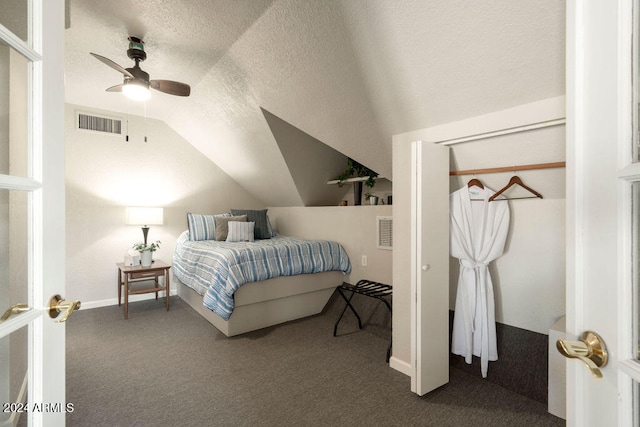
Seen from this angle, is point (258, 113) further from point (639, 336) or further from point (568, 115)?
point (639, 336)

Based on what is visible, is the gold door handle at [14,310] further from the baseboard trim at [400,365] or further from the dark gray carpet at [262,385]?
the baseboard trim at [400,365]

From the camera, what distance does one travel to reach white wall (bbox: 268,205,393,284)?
321 centimetres

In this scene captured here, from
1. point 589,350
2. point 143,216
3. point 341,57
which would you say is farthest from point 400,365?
point 143,216

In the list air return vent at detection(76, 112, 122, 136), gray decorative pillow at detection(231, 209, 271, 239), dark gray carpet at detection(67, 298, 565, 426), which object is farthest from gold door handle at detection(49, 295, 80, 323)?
air return vent at detection(76, 112, 122, 136)

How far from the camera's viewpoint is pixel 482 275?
6.51 feet

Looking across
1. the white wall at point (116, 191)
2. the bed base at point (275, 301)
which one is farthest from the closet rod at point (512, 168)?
the white wall at point (116, 191)

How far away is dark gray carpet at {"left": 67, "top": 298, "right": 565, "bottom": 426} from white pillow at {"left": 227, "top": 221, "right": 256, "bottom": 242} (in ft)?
3.97

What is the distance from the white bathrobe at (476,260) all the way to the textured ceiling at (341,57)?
0.59 m

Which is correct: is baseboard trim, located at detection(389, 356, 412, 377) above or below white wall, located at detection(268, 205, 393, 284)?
below

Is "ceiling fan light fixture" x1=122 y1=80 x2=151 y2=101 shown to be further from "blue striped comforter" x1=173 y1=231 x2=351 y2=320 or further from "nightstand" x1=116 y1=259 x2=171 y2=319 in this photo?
"nightstand" x1=116 y1=259 x2=171 y2=319

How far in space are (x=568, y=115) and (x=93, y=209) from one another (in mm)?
4547

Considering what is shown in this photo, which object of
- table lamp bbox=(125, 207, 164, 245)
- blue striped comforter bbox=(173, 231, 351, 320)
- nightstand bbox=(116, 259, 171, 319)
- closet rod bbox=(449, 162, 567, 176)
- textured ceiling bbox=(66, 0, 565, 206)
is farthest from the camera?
table lamp bbox=(125, 207, 164, 245)

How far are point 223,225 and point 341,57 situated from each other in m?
2.68

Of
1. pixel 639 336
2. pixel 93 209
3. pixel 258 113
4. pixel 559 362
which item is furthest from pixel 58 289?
pixel 93 209
